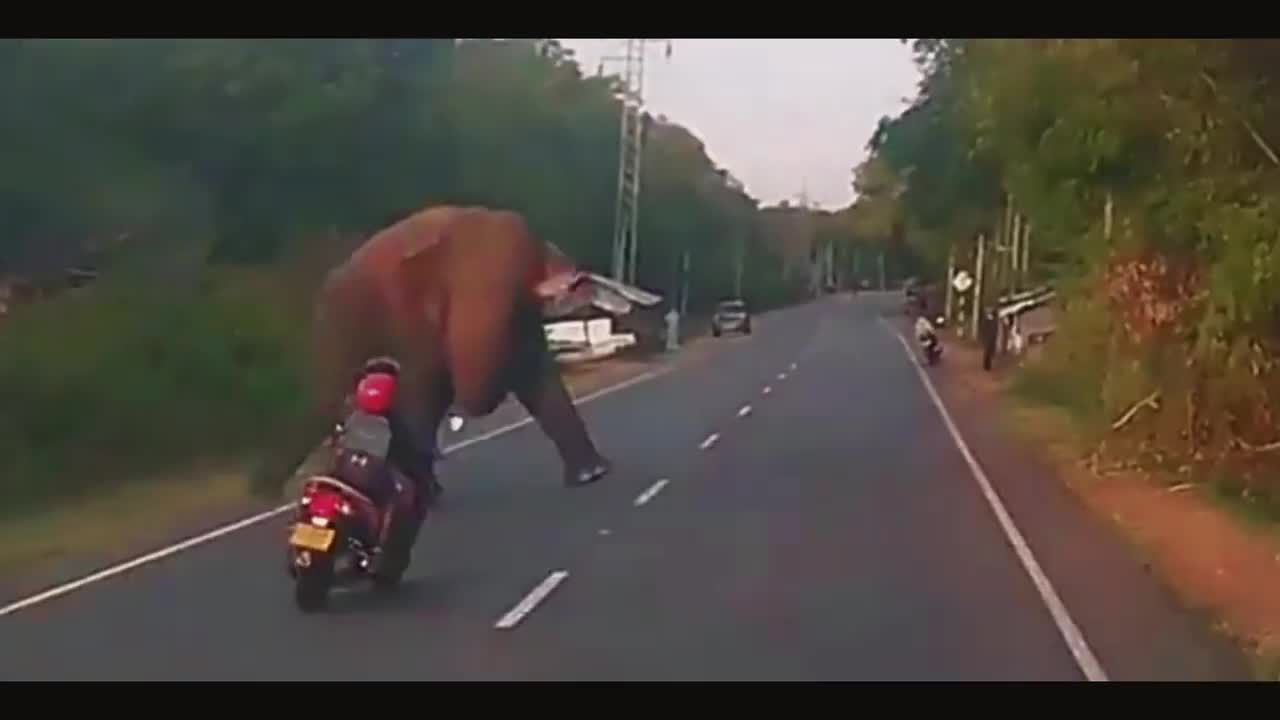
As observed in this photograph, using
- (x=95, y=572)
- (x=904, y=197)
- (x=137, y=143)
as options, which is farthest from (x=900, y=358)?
(x=95, y=572)

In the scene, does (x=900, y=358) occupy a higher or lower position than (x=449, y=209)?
lower

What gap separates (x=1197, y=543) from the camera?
59.7 feet

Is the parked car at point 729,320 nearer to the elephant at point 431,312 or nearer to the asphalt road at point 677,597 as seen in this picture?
the asphalt road at point 677,597

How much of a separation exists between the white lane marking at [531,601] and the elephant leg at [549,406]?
24.0 feet

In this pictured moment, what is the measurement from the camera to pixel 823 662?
11.0m

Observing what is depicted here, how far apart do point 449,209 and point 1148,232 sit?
8.13 metres

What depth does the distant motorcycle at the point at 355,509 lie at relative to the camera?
12742 millimetres

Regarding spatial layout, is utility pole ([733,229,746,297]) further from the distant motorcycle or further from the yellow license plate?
the yellow license plate

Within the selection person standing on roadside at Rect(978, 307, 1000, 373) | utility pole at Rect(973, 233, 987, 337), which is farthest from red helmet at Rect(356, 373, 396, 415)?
utility pole at Rect(973, 233, 987, 337)

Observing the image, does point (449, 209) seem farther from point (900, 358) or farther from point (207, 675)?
point (900, 358)

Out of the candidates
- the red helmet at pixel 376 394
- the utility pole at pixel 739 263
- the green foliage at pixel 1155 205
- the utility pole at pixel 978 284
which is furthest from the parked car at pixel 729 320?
the red helmet at pixel 376 394

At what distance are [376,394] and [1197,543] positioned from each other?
806 centimetres

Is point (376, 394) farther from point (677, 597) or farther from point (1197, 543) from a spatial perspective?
point (1197, 543)
